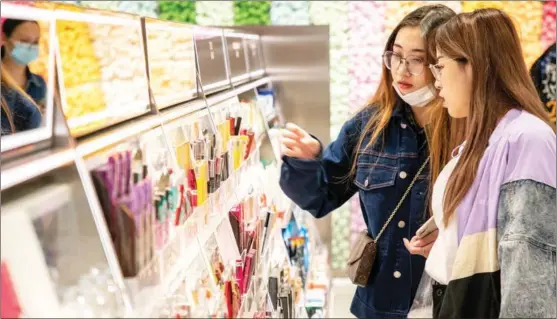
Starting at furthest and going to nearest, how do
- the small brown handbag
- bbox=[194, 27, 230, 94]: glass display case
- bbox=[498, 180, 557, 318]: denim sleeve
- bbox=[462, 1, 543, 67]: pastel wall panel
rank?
bbox=[462, 1, 543, 67]: pastel wall panel → the small brown handbag → bbox=[194, 27, 230, 94]: glass display case → bbox=[498, 180, 557, 318]: denim sleeve

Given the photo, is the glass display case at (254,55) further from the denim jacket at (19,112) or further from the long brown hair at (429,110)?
the denim jacket at (19,112)

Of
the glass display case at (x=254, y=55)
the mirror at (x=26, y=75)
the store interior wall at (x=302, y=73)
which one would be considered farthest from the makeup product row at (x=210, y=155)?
the store interior wall at (x=302, y=73)

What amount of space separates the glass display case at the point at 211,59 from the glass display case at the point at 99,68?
1.98 ft

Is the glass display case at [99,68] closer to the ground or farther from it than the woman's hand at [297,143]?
farther from it

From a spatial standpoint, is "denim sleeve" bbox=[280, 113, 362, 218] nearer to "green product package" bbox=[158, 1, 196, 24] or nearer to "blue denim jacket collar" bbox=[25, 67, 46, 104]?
"blue denim jacket collar" bbox=[25, 67, 46, 104]

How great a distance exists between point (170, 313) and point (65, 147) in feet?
1.37

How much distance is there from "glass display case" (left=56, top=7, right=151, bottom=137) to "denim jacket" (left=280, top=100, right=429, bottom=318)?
85 centimetres

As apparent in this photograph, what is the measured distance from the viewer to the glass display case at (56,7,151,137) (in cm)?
111

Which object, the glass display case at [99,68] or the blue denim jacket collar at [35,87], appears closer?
the blue denim jacket collar at [35,87]

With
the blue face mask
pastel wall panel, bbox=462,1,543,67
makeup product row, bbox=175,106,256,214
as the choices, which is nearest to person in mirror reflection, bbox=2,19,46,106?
the blue face mask

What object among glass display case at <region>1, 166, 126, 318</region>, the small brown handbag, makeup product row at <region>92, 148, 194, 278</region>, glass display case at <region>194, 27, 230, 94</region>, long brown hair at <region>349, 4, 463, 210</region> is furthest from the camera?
the small brown handbag

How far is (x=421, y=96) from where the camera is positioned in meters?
2.21

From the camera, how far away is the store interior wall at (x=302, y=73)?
4.45 metres

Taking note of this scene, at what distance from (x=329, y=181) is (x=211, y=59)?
68 cm
